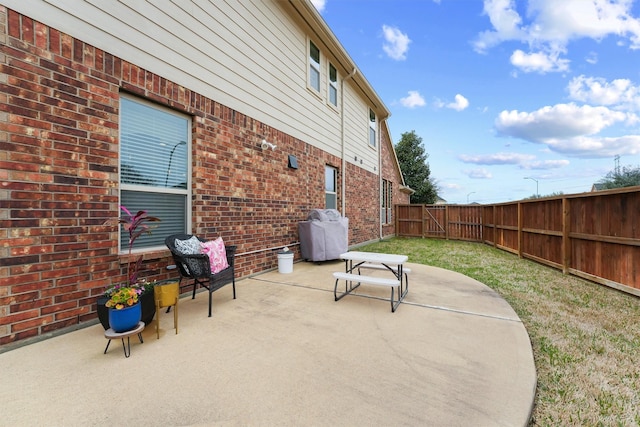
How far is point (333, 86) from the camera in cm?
869

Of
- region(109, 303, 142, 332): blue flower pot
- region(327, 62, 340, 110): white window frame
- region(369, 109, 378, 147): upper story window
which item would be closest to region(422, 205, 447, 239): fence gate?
region(369, 109, 378, 147): upper story window

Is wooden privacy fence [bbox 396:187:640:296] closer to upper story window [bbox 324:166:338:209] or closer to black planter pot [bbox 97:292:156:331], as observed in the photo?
upper story window [bbox 324:166:338:209]

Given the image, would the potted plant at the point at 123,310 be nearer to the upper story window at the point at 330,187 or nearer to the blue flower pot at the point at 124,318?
the blue flower pot at the point at 124,318

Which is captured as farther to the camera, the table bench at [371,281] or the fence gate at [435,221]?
the fence gate at [435,221]

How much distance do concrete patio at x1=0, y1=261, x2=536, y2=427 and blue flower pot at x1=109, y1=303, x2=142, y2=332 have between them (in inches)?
9.8

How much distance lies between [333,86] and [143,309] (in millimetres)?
8112

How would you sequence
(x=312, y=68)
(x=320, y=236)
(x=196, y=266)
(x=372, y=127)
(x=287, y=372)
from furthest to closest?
(x=372, y=127)
(x=312, y=68)
(x=320, y=236)
(x=196, y=266)
(x=287, y=372)

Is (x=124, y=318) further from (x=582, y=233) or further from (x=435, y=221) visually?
(x=435, y=221)

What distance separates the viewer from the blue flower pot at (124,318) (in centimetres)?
233

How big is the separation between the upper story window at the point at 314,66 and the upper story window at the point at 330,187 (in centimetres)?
231

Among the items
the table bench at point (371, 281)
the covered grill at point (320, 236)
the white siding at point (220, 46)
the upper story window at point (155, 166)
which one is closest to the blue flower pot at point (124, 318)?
the upper story window at point (155, 166)

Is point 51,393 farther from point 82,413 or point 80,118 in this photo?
point 80,118

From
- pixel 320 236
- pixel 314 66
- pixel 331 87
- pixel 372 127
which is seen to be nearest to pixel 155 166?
pixel 320 236

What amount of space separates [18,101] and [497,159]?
62.9 m
